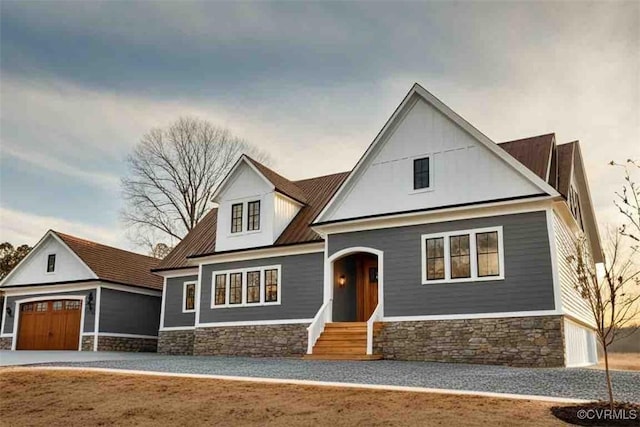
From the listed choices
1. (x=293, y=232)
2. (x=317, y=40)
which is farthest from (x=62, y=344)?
(x=317, y=40)

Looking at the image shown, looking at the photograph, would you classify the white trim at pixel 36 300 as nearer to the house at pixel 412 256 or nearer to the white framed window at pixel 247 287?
the house at pixel 412 256

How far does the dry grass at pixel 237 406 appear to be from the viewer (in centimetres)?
752

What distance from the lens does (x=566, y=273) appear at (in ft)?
49.5

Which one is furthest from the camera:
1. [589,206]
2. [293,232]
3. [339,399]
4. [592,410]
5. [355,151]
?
[355,151]

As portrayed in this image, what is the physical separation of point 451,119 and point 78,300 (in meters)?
18.5

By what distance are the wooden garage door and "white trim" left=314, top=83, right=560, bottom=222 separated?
14.1 m

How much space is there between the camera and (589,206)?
2259 cm

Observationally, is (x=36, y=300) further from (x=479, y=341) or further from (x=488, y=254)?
(x=488, y=254)

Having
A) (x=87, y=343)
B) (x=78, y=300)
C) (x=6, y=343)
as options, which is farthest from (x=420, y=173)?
(x=6, y=343)

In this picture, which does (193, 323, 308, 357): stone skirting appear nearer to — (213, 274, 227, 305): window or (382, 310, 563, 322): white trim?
(213, 274, 227, 305): window

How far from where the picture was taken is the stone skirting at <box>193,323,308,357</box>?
18.1 meters

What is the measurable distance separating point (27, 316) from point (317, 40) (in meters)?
20.2

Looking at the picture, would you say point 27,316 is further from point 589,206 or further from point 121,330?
point 589,206

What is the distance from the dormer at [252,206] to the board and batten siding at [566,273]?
925 cm
